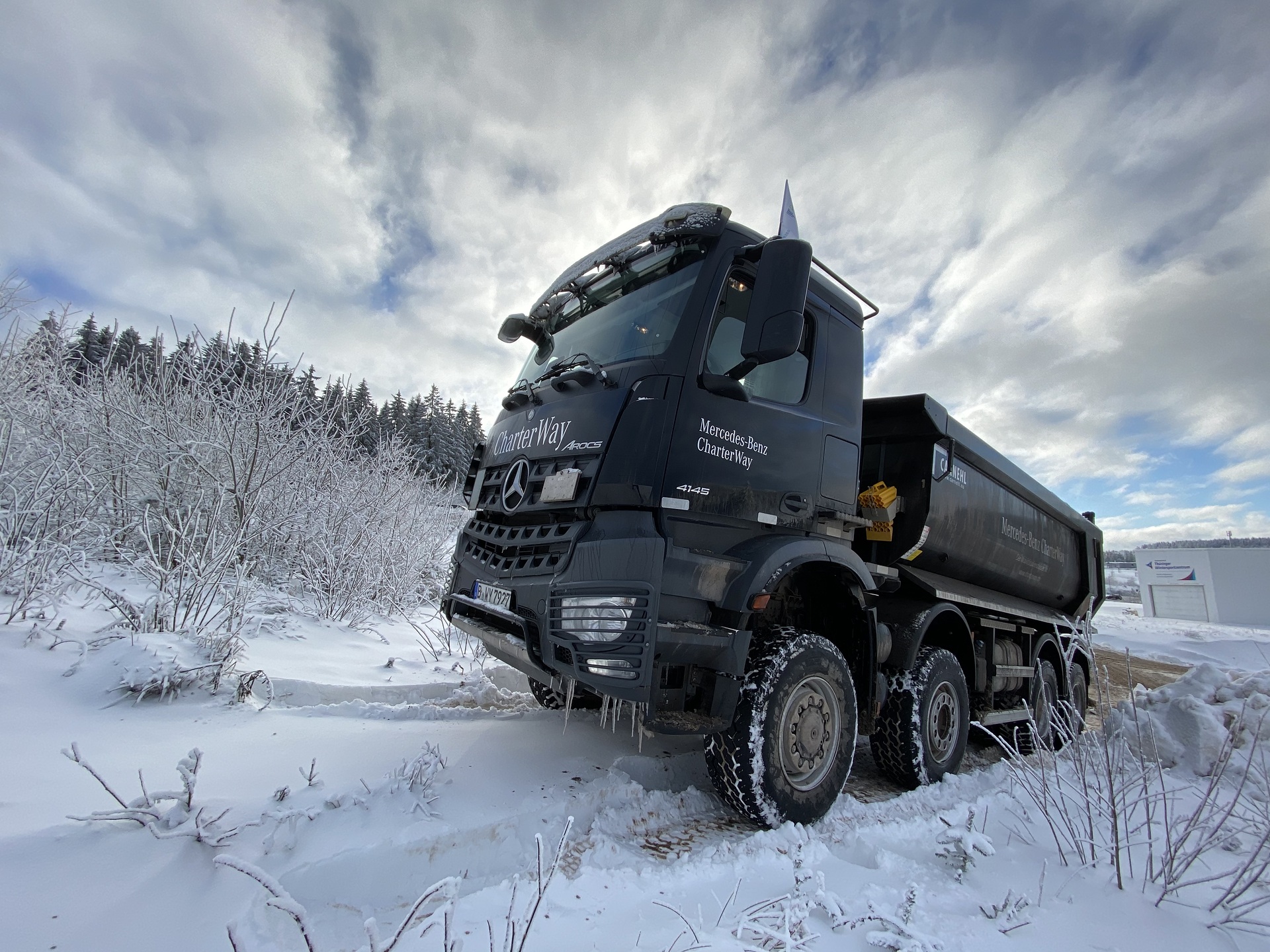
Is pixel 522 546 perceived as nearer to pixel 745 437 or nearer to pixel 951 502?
pixel 745 437

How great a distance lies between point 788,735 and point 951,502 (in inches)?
110

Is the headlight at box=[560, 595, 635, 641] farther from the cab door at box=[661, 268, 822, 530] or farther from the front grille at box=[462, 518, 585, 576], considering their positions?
the cab door at box=[661, 268, 822, 530]

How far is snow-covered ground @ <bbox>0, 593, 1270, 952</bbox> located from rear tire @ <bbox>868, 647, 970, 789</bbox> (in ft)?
0.85

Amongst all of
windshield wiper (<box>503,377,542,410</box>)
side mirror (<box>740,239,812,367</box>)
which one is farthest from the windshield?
side mirror (<box>740,239,812,367</box>)

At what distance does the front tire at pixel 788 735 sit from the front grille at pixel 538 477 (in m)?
1.22

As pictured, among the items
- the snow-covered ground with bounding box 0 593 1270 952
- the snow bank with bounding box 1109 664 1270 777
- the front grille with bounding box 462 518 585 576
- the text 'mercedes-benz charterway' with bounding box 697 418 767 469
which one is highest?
the text 'mercedes-benz charterway' with bounding box 697 418 767 469

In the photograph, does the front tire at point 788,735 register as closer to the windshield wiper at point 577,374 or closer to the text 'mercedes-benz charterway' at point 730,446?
the text 'mercedes-benz charterway' at point 730,446

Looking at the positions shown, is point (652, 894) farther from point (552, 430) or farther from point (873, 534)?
point (873, 534)

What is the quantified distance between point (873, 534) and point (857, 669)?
1.28m

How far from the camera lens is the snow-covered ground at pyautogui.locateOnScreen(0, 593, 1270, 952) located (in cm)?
171

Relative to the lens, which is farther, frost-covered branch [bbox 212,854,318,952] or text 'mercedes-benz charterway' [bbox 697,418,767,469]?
text 'mercedes-benz charterway' [bbox 697,418,767,469]

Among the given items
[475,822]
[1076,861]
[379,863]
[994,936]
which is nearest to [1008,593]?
[1076,861]

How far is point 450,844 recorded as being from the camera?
2186 mm

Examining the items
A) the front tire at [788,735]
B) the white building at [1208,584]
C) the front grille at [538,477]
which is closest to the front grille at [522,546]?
the front grille at [538,477]
